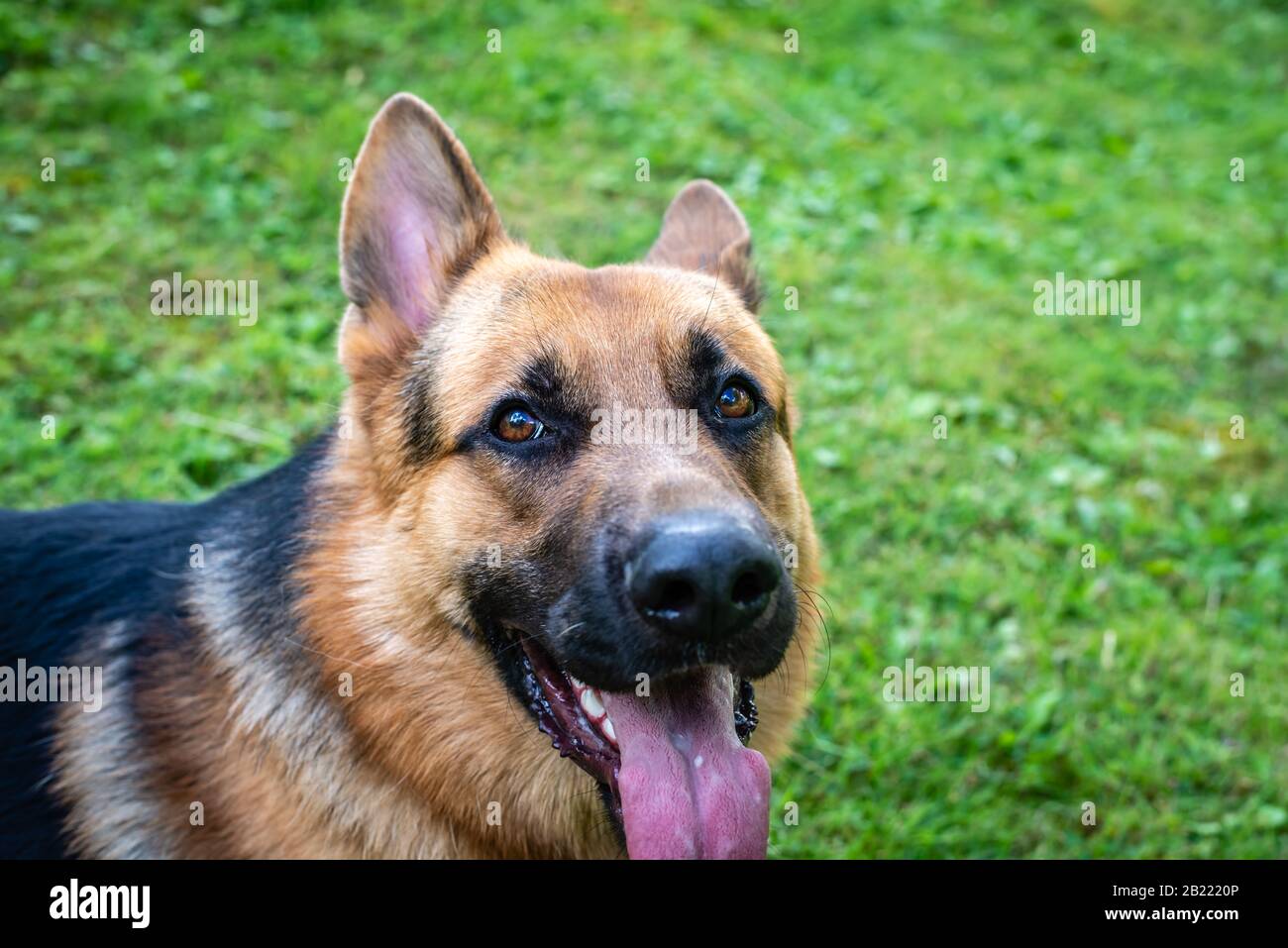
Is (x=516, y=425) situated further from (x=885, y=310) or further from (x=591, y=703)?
(x=885, y=310)

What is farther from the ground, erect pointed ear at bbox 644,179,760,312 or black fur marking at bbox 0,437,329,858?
erect pointed ear at bbox 644,179,760,312

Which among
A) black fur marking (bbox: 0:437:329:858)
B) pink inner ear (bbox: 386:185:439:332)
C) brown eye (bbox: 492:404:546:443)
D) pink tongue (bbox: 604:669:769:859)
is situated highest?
pink inner ear (bbox: 386:185:439:332)

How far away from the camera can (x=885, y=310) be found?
846 cm

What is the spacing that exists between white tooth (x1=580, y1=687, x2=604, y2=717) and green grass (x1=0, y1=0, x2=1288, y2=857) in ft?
5.66

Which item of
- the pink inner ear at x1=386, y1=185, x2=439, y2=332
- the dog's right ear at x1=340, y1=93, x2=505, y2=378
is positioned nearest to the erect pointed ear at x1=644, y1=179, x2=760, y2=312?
the dog's right ear at x1=340, y1=93, x2=505, y2=378

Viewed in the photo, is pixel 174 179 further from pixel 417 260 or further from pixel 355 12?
pixel 417 260

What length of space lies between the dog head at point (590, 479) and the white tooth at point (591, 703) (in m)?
0.01

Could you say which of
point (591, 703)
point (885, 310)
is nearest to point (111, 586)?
point (591, 703)

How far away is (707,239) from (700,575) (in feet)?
7.53

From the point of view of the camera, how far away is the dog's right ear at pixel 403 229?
12.9 feet

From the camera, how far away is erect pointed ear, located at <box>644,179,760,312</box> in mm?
4648

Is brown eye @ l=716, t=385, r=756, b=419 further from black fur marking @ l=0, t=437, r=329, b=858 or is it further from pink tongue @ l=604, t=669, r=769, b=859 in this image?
black fur marking @ l=0, t=437, r=329, b=858

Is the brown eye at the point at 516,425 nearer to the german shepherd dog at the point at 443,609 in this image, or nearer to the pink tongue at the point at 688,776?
the german shepherd dog at the point at 443,609

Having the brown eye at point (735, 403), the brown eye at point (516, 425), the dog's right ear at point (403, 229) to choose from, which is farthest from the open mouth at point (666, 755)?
the dog's right ear at point (403, 229)
